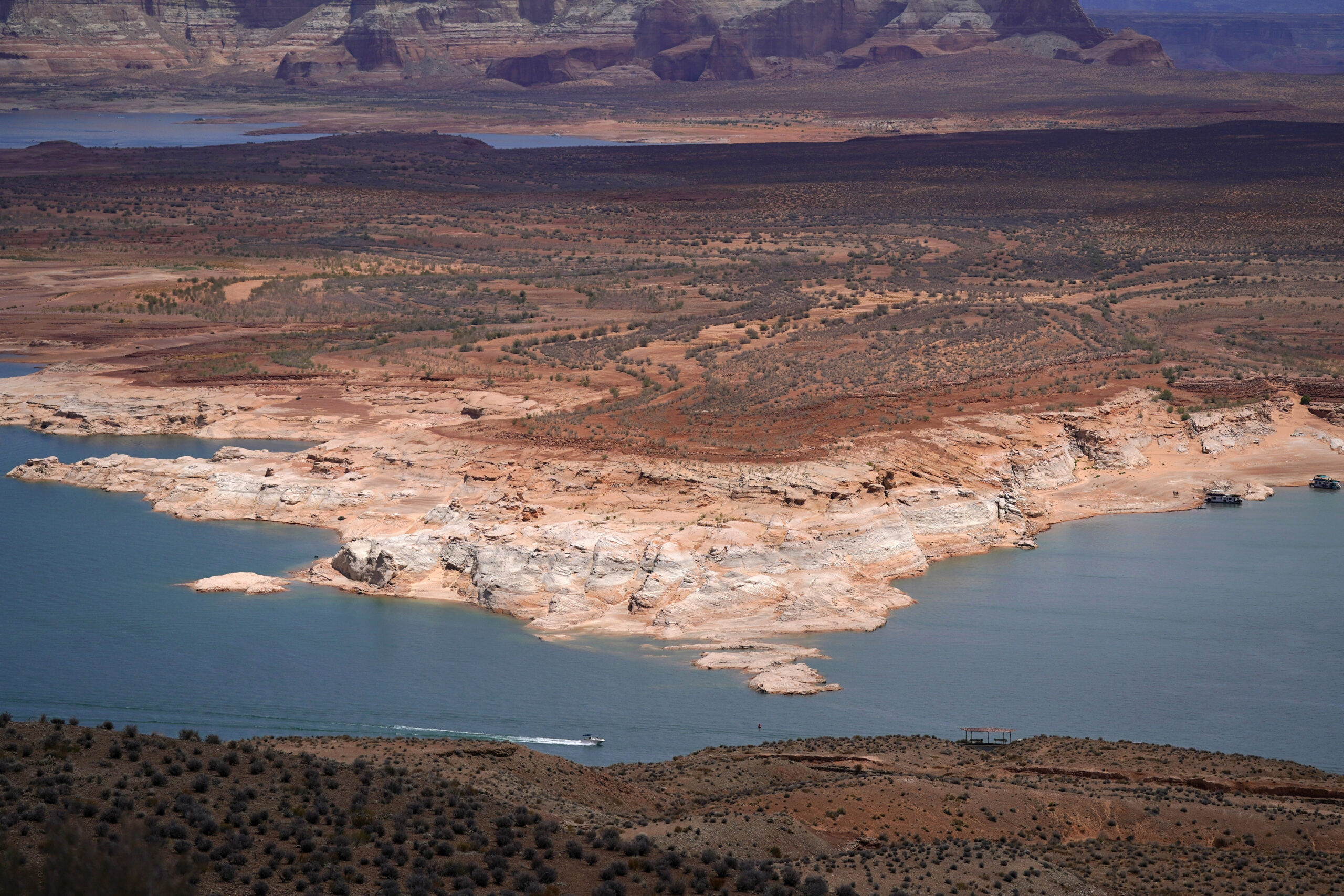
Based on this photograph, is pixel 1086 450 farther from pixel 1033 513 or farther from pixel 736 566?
pixel 736 566

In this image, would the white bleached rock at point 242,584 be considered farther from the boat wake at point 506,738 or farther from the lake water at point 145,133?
the lake water at point 145,133

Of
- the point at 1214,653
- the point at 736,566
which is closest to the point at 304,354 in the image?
the point at 736,566

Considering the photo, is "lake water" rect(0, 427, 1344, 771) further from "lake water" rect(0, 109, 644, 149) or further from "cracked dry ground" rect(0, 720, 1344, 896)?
"lake water" rect(0, 109, 644, 149)

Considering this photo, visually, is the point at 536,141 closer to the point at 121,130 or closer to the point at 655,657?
the point at 121,130

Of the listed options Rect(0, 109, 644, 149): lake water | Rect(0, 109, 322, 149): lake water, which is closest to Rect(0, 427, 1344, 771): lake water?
Rect(0, 109, 644, 149): lake water

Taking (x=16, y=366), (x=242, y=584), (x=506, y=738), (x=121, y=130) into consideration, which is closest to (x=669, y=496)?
(x=242, y=584)

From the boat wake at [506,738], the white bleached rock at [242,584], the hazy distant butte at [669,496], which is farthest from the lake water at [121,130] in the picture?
the boat wake at [506,738]
